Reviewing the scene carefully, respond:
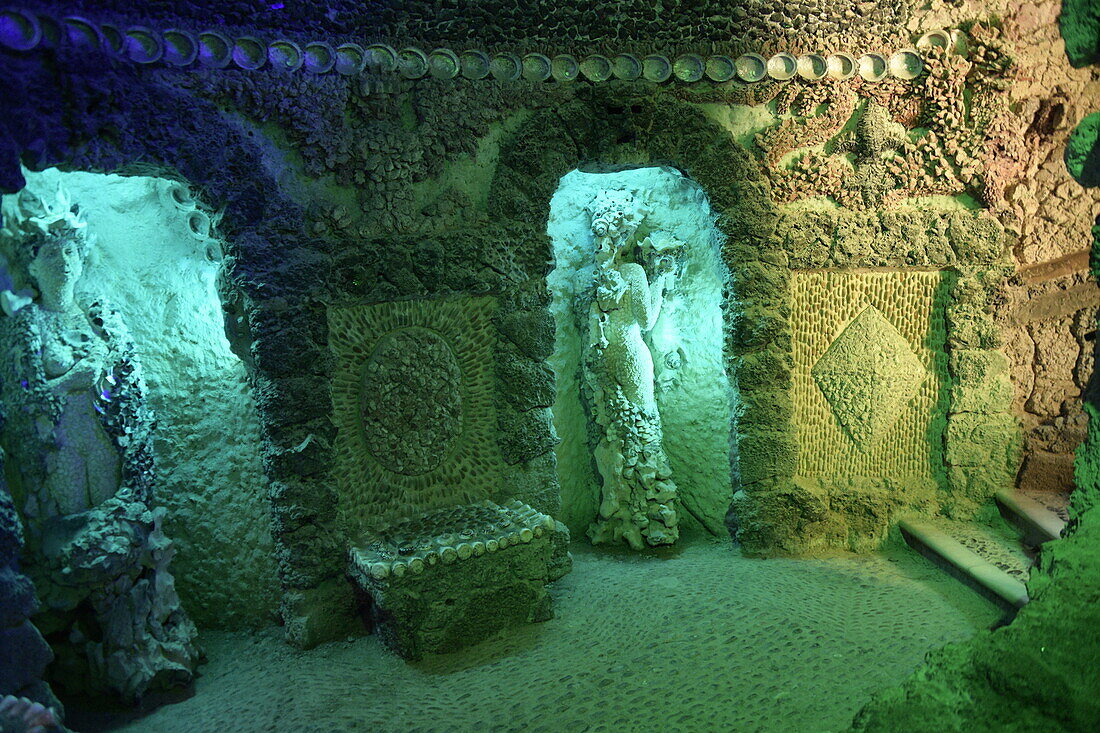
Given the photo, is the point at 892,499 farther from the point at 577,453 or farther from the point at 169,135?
the point at 169,135

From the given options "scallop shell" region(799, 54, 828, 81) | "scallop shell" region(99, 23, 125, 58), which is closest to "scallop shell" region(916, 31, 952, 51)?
"scallop shell" region(799, 54, 828, 81)

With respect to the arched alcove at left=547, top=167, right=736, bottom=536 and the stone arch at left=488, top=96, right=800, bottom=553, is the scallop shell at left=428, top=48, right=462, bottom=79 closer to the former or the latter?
the stone arch at left=488, top=96, right=800, bottom=553

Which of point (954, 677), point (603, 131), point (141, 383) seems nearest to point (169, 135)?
point (141, 383)

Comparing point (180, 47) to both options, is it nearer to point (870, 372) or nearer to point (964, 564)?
point (870, 372)

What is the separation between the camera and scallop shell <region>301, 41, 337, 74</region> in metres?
3.46

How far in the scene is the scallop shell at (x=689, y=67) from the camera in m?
4.08

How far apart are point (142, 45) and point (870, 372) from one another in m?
3.81

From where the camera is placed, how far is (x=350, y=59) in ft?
11.6

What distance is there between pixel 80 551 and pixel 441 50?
265cm

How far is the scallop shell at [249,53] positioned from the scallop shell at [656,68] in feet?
6.07

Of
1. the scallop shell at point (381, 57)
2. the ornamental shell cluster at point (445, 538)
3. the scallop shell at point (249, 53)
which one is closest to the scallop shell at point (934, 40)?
the scallop shell at point (381, 57)

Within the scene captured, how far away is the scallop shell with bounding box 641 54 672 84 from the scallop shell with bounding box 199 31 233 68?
198cm

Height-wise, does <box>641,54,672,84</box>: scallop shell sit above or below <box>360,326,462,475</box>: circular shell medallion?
above

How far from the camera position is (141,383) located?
353 cm
